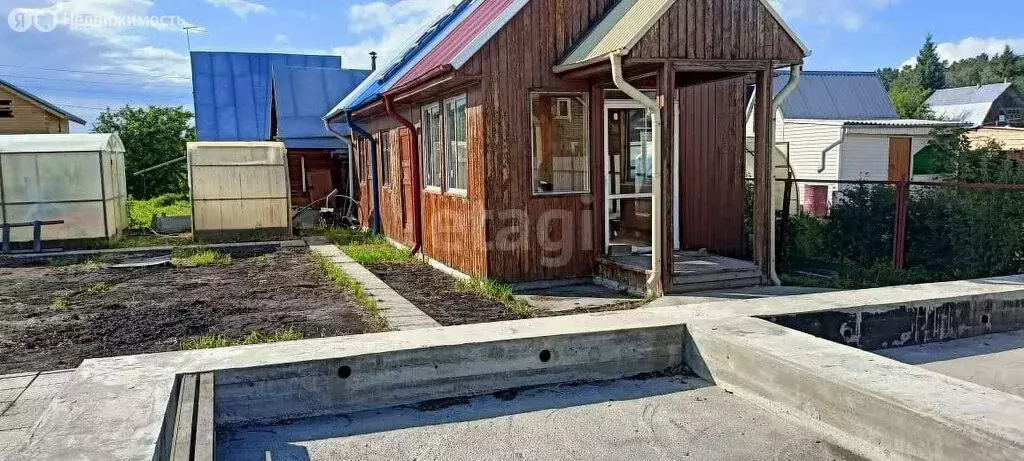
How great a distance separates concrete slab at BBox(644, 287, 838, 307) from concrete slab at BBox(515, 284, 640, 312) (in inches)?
17.3

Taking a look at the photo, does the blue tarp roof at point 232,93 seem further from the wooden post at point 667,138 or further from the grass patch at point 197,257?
the wooden post at point 667,138

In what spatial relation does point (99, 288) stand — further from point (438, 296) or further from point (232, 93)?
point (232, 93)

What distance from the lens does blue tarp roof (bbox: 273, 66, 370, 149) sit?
19812 millimetres

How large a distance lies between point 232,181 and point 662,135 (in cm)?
1025

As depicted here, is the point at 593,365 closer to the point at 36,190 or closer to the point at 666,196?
the point at 666,196

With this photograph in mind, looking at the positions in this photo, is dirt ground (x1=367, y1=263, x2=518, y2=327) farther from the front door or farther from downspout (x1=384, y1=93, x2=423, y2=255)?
the front door

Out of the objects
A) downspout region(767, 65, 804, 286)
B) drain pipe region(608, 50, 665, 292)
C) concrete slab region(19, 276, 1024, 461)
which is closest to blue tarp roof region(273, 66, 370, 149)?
drain pipe region(608, 50, 665, 292)

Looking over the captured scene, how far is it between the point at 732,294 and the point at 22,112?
84.1 feet

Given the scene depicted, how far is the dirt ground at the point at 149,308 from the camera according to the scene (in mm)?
6438

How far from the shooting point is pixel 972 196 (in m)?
8.45

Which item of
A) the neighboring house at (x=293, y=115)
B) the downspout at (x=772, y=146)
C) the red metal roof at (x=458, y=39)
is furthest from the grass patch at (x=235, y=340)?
the neighboring house at (x=293, y=115)

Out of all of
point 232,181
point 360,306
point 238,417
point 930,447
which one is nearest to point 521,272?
point 360,306

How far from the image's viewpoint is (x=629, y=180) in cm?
935

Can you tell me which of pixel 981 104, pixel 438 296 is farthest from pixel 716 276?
pixel 981 104
